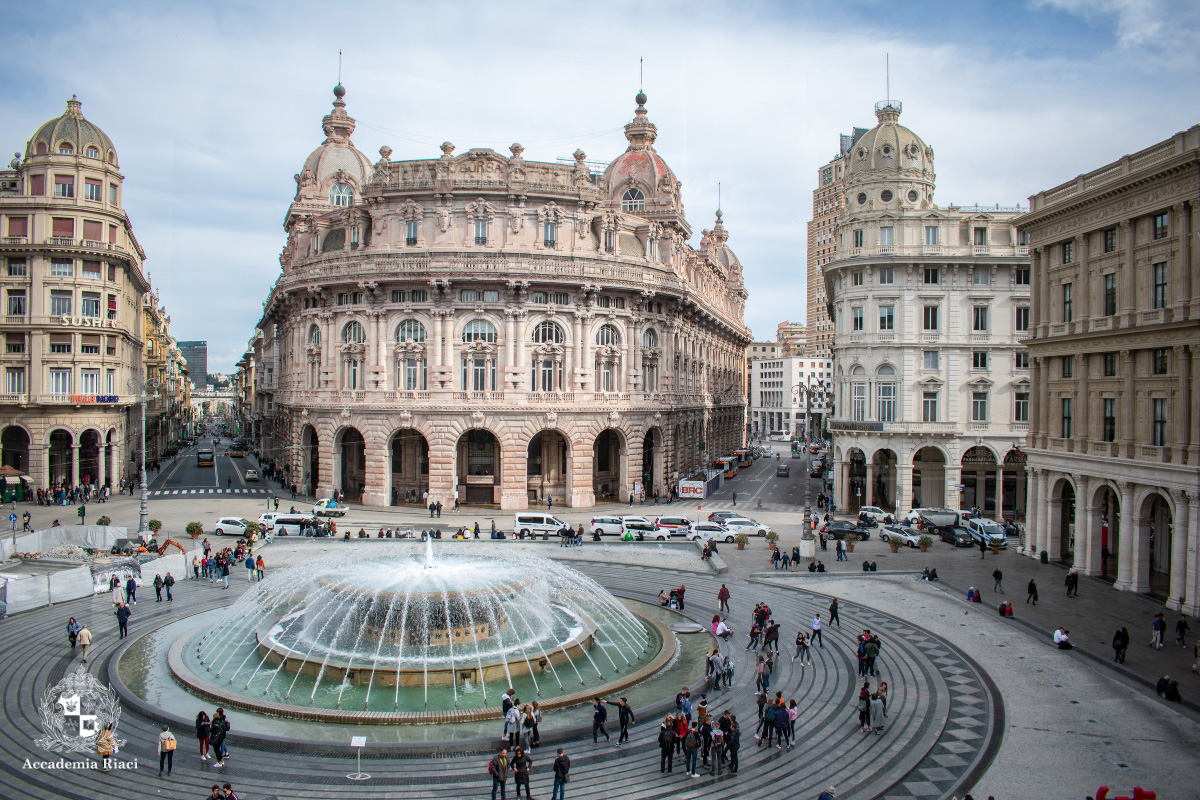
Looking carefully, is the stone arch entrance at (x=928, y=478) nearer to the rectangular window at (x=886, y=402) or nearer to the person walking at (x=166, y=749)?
the rectangular window at (x=886, y=402)

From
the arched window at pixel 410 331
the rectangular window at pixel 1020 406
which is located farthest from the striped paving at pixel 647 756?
the arched window at pixel 410 331

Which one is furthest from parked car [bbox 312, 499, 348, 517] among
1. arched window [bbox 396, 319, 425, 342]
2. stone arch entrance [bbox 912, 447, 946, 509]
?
stone arch entrance [bbox 912, 447, 946, 509]

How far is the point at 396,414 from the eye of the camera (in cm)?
5897

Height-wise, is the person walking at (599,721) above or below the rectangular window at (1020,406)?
below

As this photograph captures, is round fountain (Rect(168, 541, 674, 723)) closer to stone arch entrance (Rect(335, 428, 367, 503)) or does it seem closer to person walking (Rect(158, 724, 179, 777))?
person walking (Rect(158, 724, 179, 777))

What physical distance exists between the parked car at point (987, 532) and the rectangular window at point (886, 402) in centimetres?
937

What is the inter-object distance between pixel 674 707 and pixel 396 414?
40.7 meters

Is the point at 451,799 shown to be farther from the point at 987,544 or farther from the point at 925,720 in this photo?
the point at 987,544

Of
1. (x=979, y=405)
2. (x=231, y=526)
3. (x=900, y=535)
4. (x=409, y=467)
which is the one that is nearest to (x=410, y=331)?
(x=409, y=467)

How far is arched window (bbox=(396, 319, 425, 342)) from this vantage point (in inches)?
2345

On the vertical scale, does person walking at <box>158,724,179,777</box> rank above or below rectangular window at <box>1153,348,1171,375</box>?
below

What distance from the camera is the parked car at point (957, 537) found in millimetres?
47812

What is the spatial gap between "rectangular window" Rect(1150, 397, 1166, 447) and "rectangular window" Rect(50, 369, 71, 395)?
70.3m

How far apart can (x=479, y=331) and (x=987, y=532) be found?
116 feet
